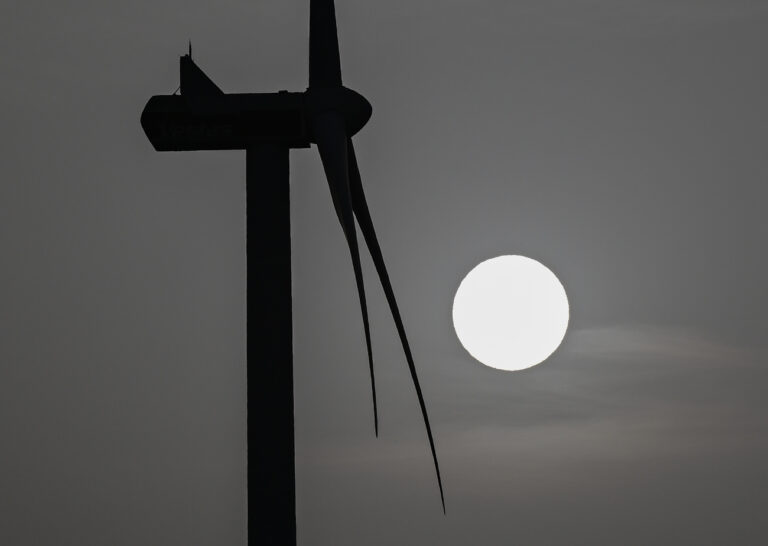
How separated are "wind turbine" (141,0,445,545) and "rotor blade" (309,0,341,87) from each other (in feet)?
0.09

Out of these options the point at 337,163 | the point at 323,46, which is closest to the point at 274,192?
the point at 337,163

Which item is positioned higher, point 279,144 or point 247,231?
point 279,144

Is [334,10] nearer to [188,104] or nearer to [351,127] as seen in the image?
[351,127]

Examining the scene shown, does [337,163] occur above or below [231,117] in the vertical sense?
below

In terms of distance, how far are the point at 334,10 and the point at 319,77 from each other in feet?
8.23

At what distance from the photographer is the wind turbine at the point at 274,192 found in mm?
23531

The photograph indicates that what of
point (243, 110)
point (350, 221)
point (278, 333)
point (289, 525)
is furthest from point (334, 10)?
point (289, 525)

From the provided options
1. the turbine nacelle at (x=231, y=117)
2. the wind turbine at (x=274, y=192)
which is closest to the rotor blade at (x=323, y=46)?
the wind turbine at (x=274, y=192)

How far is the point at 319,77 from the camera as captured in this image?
27.0 meters

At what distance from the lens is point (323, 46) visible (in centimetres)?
2728

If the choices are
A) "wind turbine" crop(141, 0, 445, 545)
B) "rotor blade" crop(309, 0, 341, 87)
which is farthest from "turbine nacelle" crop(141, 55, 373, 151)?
"rotor blade" crop(309, 0, 341, 87)

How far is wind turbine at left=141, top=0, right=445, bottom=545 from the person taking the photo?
926 inches

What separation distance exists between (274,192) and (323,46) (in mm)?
4772

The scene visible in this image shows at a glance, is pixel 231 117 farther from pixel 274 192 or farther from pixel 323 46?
pixel 323 46
